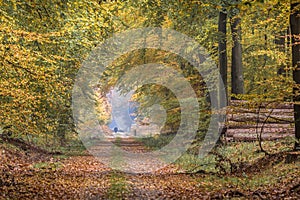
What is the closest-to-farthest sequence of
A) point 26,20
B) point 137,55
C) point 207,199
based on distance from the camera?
point 207,199 → point 26,20 → point 137,55

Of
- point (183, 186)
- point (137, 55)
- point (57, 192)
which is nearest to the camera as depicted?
point (57, 192)

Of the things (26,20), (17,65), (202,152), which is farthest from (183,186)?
(202,152)

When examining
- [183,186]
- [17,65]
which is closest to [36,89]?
[17,65]

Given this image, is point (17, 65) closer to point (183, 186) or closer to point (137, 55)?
point (183, 186)

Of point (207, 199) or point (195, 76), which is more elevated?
point (195, 76)

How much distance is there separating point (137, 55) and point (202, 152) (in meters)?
9.34

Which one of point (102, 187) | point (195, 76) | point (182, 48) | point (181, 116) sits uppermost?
point (182, 48)

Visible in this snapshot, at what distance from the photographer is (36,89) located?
12242 millimetres

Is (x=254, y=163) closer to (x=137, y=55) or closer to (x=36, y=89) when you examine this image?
(x=36, y=89)

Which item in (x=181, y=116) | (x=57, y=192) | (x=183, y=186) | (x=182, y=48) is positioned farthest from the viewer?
(x=182, y=48)

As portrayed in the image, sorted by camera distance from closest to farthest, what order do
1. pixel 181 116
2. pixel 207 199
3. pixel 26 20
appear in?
pixel 207 199 → pixel 26 20 → pixel 181 116

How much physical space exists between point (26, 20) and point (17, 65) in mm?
2164

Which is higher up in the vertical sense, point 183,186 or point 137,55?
point 137,55

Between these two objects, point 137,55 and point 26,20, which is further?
point 137,55
